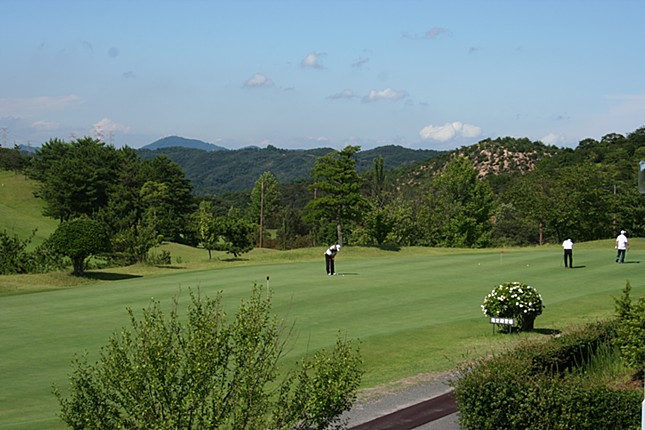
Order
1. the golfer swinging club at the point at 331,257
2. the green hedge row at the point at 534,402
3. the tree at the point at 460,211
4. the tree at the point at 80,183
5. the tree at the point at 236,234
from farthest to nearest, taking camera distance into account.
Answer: the tree at the point at 80,183, the tree at the point at 460,211, the tree at the point at 236,234, the golfer swinging club at the point at 331,257, the green hedge row at the point at 534,402

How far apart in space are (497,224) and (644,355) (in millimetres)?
82324

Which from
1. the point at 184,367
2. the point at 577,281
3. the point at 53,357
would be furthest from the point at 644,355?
the point at 577,281

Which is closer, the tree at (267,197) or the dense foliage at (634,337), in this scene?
the dense foliage at (634,337)

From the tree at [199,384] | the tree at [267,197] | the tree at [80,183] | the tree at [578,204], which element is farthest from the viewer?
the tree at [267,197]

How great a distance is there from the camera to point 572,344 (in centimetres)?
1429

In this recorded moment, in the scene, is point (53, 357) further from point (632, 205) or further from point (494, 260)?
point (632, 205)

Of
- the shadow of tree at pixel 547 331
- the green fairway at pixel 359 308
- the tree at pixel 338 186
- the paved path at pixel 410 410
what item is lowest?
the paved path at pixel 410 410

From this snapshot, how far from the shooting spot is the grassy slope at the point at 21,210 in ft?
281

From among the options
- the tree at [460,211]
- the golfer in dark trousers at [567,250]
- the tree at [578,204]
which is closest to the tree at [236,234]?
the golfer in dark trousers at [567,250]

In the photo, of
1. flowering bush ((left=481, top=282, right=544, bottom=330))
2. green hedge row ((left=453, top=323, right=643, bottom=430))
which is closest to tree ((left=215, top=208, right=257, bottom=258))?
flowering bush ((left=481, top=282, right=544, bottom=330))

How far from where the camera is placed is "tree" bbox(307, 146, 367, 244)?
52656 millimetres

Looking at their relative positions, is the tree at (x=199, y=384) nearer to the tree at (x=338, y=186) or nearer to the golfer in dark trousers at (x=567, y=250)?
the golfer in dark trousers at (x=567, y=250)

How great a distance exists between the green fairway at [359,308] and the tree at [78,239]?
2.67m

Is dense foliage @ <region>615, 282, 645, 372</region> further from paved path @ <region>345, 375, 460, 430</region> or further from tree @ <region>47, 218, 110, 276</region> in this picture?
tree @ <region>47, 218, 110, 276</region>
